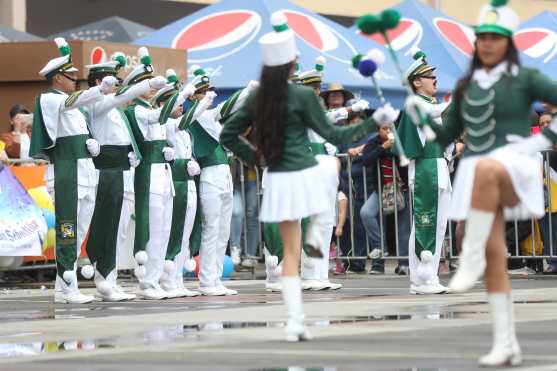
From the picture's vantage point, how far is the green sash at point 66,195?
13.8 metres

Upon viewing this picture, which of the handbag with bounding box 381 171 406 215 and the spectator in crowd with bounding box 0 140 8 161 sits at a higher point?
the spectator in crowd with bounding box 0 140 8 161

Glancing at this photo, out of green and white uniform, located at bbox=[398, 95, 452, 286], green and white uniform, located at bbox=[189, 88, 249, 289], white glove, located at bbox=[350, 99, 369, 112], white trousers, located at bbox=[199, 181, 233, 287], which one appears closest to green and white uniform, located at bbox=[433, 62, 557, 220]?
white glove, located at bbox=[350, 99, 369, 112]

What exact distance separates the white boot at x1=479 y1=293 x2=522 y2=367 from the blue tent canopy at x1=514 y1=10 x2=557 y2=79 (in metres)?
16.6

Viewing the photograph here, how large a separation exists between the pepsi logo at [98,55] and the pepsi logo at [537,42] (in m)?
8.61

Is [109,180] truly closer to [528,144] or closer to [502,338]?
[528,144]

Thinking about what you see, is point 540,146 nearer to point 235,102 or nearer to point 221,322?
point 221,322

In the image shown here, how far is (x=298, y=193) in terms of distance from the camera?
950 centimetres

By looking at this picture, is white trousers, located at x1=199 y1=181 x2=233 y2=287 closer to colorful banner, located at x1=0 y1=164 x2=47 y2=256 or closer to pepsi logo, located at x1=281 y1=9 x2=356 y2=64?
colorful banner, located at x1=0 y1=164 x2=47 y2=256

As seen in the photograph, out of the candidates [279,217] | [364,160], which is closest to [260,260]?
[364,160]

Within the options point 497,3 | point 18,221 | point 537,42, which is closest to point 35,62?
point 18,221

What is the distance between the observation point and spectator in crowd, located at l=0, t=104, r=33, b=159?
1814 cm

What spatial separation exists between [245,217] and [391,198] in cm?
213

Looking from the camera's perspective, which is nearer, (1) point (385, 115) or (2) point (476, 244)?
(2) point (476, 244)

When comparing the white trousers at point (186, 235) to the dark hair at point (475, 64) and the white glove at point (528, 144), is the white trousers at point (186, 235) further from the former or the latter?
the white glove at point (528, 144)
